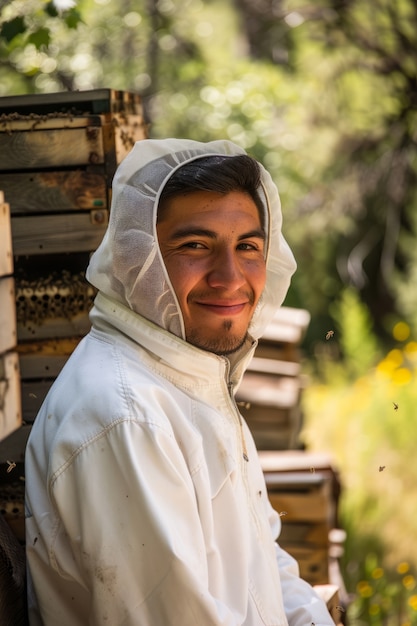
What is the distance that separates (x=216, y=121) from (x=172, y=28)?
1253 mm

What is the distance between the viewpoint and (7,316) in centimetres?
234

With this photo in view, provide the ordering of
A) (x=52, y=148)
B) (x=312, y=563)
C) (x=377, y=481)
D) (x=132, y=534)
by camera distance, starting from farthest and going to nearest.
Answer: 1. (x=377, y=481)
2. (x=312, y=563)
3. (x=52, y=148)
4. (x=132, y=534)

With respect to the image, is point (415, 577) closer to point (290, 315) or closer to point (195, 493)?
point (290, 315)

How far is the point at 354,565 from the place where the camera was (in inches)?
221

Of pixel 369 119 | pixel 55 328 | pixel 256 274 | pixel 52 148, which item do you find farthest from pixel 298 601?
pixel 369 119

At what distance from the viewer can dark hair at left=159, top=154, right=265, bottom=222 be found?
2289mm

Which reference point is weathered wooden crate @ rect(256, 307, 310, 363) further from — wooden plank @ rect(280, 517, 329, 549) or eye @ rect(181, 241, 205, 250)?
eye @ rect(181, 241, 205, 250)

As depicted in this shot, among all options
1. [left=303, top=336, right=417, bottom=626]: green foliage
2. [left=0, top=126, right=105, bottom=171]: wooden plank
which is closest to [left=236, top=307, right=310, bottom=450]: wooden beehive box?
[left=303, top=336, right=417, bottom=626]: green foliage

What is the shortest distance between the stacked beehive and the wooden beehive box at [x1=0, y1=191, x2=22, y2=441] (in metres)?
0.58

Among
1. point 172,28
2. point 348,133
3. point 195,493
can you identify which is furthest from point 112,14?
point 195,493

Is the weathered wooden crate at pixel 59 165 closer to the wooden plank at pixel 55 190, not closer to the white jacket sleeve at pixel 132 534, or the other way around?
the wooden plank at pixel 55 190

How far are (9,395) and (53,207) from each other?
880mm

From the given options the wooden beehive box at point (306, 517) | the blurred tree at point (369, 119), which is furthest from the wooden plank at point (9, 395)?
the blurred tree at point (369, 119)

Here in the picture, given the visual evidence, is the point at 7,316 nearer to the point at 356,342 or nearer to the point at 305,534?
the point at 305,534
